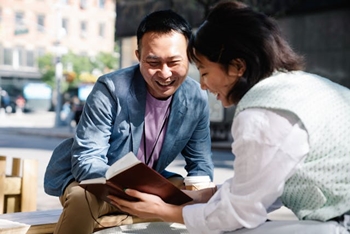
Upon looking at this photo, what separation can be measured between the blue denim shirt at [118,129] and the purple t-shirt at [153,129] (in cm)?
4

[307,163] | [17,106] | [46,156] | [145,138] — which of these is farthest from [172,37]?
[17,106]

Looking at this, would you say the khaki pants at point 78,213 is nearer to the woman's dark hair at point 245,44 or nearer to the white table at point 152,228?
the white table at point 152,228

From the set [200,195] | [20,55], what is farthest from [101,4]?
[200,195]

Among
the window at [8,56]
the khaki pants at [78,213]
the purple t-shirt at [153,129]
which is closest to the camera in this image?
the khaki pants at [78,213]

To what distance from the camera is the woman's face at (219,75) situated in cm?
209

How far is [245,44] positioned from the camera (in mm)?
2033

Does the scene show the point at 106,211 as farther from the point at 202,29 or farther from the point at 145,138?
the point at 202,29

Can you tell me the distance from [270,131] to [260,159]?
0.31 feet

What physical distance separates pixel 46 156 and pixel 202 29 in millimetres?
12832

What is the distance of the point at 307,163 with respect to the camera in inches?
77.5

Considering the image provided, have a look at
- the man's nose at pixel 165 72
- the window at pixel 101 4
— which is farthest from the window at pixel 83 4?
the man's nose at pixel 165 72

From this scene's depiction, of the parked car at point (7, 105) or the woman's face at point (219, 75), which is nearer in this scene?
the woman's face at point (219, 75)

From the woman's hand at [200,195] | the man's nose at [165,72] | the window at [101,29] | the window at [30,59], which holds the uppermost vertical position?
the man's nose at [165,72]

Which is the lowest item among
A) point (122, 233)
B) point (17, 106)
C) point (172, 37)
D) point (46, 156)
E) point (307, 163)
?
point (17, 106)
